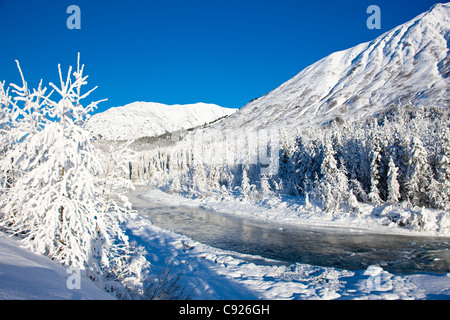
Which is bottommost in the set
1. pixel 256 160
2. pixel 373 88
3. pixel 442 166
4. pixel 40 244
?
pixel 40 244

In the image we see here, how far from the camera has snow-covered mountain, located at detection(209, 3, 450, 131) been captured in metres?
111

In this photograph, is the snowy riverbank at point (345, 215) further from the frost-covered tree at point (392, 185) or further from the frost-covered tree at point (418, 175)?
the frost-covered tree at point (418, 175)

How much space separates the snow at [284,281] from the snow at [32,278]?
430 cm

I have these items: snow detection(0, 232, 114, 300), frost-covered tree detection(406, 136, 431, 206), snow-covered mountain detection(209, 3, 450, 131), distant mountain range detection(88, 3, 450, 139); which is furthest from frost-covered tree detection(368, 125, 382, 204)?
snow-covered mountain detection(209, 3, 450, 131)

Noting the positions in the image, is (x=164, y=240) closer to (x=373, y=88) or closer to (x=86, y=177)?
(x=86, y=177)

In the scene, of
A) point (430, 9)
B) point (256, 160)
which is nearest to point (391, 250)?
point (256, 160)

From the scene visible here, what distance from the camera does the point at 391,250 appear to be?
19.7m

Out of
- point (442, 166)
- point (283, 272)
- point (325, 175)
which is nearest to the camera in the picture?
point (283, 272)

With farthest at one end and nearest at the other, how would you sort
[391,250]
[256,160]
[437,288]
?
[256,160] → [391,250] → [437,288]

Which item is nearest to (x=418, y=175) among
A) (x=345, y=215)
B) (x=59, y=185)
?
(x=345, y=215)

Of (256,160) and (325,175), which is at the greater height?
(256,160)

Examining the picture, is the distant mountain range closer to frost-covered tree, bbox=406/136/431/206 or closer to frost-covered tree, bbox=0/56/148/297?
frost-covered tree, bbox=406/136/431/206
